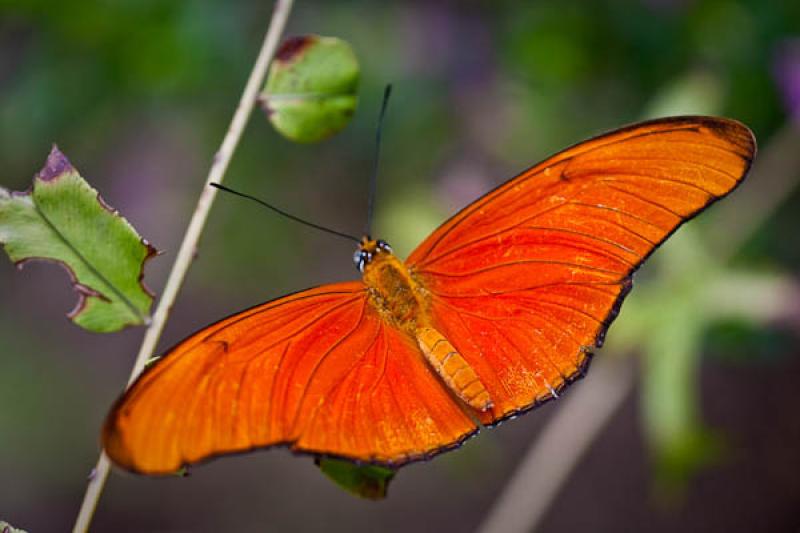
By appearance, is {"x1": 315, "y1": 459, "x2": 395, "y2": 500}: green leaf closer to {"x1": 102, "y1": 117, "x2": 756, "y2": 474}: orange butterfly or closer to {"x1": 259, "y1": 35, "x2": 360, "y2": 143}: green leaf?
{"x1": 102, "y1": 117, "x2": 756, "y2": 474}: orange butterfly

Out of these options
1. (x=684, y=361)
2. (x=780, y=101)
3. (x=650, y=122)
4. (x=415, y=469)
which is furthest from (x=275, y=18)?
(x=415, y=469)

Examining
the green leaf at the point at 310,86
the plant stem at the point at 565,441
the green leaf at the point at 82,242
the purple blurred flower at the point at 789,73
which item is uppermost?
the green leaf at the point at 310,86

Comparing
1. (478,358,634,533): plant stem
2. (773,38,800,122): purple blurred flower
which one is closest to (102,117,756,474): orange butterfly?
(478,358,634,533): plant stem

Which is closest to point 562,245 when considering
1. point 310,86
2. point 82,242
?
A: point 310,86

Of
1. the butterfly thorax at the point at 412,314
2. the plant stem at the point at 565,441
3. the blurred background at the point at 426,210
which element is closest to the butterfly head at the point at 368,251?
the butterfly thorax at the point at 412,314

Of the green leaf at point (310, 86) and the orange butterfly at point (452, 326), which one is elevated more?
the green leaf at point (310, 86)

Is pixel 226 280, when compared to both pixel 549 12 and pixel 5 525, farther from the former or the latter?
pixel 5 525

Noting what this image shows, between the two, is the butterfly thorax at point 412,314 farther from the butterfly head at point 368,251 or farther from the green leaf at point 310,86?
→ the green leaf at point 310,86
